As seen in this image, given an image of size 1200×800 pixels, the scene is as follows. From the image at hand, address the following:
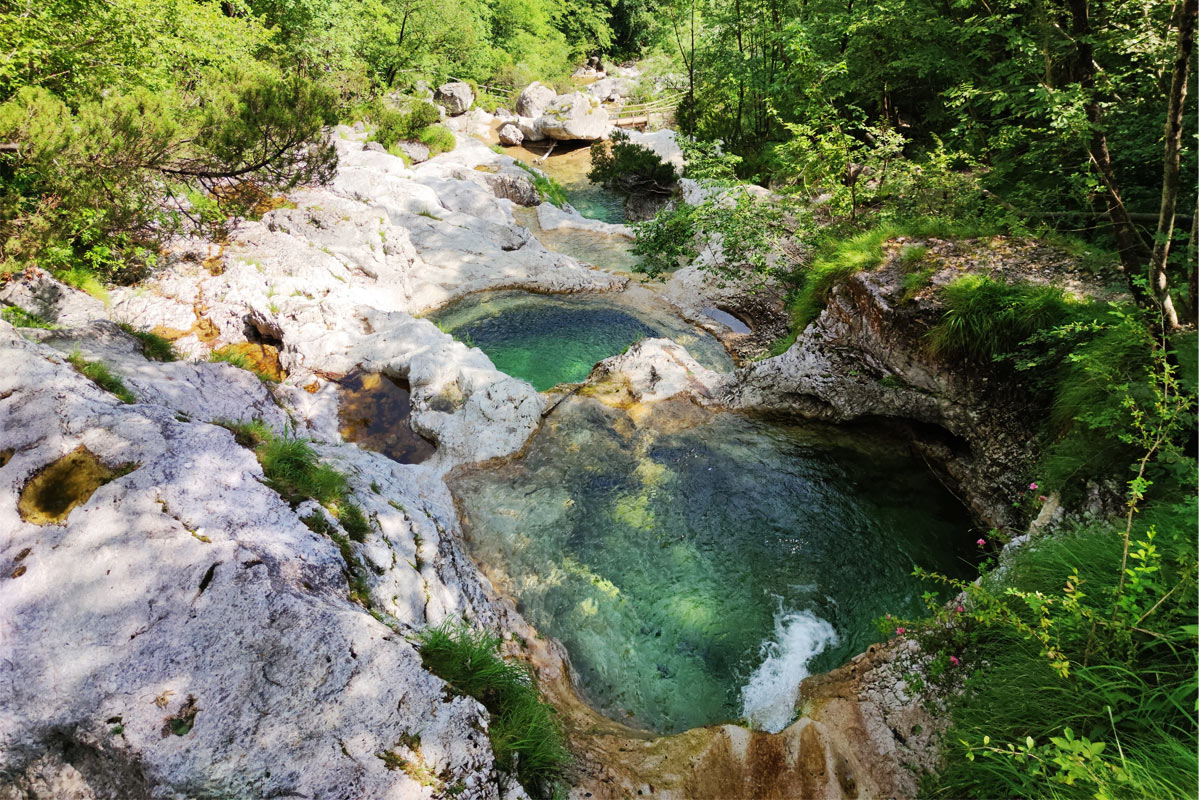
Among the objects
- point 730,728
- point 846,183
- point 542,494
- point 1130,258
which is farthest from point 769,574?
point 846,183

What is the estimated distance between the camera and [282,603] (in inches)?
133

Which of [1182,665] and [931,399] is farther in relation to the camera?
[931,399]

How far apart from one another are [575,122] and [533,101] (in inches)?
233

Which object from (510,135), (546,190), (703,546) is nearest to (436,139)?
(546,190)

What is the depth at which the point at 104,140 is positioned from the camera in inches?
315

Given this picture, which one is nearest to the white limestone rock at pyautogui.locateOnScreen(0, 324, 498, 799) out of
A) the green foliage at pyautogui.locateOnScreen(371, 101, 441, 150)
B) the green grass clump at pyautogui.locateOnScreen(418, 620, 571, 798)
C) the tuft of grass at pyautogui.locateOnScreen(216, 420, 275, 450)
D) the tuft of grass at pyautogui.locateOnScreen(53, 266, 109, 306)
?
the green grass clump at pyautogui.locateOnScreen(418, 620, 571, 798)

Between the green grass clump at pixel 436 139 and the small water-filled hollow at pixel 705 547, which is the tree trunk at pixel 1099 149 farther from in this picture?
the green grass clump at pixel 436 139

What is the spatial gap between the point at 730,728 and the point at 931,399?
5259mm

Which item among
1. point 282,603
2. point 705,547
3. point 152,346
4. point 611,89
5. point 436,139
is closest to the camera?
point 282,603

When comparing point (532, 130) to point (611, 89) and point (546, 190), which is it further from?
point (611, 89)

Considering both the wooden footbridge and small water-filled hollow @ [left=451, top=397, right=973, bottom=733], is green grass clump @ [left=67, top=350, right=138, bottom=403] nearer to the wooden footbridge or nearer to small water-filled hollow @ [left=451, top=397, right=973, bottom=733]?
small water-filled hollow @ [left=451, top=397, right=973, bottom=733]

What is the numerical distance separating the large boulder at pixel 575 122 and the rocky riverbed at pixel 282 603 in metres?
25.5

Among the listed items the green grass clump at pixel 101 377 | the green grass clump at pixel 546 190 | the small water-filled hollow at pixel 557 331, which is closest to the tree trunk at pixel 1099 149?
the small water-filled hollow at pixel 557 331

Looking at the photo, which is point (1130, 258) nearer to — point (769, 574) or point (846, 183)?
point (769, 574)
